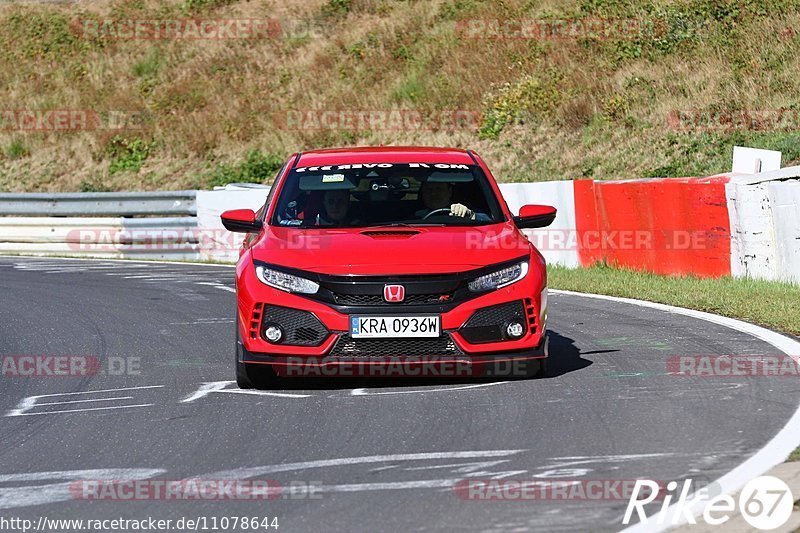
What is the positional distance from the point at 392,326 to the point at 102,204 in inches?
612

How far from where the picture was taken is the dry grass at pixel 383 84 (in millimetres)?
26406

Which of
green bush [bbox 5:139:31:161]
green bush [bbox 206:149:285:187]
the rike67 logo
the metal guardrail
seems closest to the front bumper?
the rike67 logo

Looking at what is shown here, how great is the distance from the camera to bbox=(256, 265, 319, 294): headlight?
8.22 m

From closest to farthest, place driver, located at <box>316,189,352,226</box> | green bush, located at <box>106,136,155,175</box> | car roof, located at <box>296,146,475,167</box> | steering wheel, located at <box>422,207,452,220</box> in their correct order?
1. driver, located at <box>316,189,352,226</box>
2. steering wheel, located at <box>422,207,452,220</box>
3. car roof, located at <box>296,146,475,167</box>
4. green bush, located at <box>106,136,155,175</box>

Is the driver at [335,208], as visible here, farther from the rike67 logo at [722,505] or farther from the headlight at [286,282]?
the rike67 logo at [722,505]

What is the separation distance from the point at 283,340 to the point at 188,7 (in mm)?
33691

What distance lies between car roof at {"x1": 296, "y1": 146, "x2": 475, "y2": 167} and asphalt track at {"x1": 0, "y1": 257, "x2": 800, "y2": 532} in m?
1.63

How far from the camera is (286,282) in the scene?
27.2ft

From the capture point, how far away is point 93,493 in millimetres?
5793

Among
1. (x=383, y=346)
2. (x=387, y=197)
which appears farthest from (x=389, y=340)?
(x=387, y=197)

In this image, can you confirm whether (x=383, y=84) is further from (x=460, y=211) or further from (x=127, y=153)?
(x=460, y=211)

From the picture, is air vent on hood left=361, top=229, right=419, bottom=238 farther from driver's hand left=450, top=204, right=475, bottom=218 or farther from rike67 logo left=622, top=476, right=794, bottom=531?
rike67 logo left=622, top=476, right=794, bottom=531

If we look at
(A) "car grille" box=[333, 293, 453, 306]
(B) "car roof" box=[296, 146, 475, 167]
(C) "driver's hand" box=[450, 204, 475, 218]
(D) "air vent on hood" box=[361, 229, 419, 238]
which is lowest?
(A) "car grille" box=[333, 293, 453, 306]

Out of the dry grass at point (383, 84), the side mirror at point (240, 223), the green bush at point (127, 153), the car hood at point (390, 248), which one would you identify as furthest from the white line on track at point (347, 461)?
the green bush at point (127, 153)
